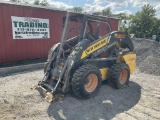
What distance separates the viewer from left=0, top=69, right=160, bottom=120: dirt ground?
14.5 feet

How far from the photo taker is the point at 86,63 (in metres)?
5.45

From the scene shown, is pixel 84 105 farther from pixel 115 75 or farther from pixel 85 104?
pixel 115 75

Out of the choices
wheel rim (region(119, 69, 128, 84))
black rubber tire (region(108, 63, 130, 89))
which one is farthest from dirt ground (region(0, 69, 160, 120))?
wheel rim (region(119, 69, 128, 84))

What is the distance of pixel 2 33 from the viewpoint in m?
8.54

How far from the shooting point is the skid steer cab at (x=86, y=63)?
16.3 feet

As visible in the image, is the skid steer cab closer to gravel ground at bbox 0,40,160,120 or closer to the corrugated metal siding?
gravel ground at bbox 0,40,160,120

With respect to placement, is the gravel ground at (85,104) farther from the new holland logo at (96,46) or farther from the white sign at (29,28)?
the white sign at (29,28)

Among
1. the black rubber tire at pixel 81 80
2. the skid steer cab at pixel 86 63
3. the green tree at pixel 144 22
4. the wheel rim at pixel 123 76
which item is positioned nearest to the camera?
the black rubber tire at pixel 81 80

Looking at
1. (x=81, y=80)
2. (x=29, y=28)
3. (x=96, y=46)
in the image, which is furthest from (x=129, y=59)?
(x=29, y=28)

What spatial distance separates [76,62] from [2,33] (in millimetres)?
5082

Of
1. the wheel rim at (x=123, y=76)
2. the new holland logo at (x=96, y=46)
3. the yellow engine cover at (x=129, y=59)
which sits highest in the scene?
the new holland logo at (x=96, y=46)

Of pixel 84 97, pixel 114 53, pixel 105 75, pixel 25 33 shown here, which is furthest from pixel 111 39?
pixel 25 33

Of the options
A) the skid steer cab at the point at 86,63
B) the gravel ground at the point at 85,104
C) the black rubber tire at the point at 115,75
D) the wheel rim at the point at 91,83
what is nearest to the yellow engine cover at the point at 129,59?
the skid steer cab at the point at 86,63

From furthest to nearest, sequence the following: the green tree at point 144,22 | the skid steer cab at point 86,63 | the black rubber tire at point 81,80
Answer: the green tree at point 144,22 → the skid steer cab at point 86,63 → the black rubber tire at point 81,80
